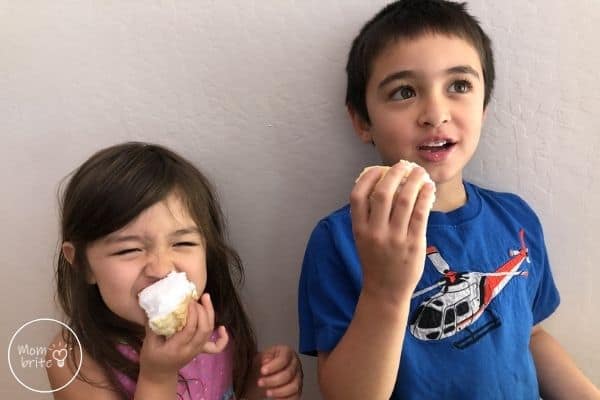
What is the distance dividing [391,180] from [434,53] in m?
0.28

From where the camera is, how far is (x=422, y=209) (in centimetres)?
56

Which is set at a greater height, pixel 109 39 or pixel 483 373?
pixel 109 39

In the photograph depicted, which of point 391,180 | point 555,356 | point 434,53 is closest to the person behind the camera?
point 391,180

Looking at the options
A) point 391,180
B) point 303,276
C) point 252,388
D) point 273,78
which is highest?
point 273,78

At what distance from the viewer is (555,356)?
2.84 feet

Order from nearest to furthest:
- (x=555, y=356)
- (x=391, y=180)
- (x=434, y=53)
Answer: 1. (x=391, y=180)
2. (x=434, y=53)
3. (x=555, y=356)

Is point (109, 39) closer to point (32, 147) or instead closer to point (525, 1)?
point (32, 147)

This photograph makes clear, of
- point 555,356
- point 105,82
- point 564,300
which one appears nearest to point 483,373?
point 555,356

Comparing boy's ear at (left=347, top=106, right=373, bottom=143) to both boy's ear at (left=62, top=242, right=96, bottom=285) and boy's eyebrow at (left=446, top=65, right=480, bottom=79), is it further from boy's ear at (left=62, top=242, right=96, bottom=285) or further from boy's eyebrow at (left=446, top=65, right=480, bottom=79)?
boy's ear at (left=62, top=242, right=96, bottom=285)

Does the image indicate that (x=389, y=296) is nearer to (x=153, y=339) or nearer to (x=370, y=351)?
(x=370, y=351)

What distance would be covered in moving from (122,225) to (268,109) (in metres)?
0.32

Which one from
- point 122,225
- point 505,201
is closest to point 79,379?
point 122,225

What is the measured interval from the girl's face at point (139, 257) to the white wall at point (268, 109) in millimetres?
199

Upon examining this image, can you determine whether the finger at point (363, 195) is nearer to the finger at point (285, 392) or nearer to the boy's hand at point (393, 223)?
the boy's hand at point (393, 223)
